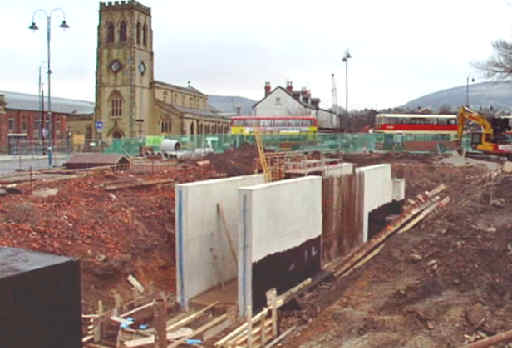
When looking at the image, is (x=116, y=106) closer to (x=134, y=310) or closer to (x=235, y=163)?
(x=235, y=163)

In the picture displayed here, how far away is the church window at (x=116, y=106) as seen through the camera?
64.9 m

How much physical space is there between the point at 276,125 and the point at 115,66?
855 inches

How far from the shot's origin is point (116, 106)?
214 ft

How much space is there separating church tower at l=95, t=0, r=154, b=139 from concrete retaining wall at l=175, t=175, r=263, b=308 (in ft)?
167

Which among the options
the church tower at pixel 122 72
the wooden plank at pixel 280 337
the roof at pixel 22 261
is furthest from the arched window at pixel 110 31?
the roof at pixel 22 261

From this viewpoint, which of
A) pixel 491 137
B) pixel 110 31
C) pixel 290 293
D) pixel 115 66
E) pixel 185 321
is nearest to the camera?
pixel 185 321

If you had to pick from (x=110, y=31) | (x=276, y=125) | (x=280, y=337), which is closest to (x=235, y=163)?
(x=280, y=337)

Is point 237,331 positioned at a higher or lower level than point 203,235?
lower

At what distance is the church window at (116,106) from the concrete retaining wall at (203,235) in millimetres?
52621

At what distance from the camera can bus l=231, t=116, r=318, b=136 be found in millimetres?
58766

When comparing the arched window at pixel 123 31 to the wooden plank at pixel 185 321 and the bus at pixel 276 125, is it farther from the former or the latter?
the wooden plank at pixel 185 321

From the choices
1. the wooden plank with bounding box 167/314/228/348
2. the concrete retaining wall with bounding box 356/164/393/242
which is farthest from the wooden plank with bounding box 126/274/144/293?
the concrete retaining wall with bounding box 356/164/393/242

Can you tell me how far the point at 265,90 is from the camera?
7606 cm

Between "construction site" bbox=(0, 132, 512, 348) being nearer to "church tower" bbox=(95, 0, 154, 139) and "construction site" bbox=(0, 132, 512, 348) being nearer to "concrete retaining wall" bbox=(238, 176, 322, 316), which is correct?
"concrete retaining wall" bbox=(238, 176, 322, 316)
